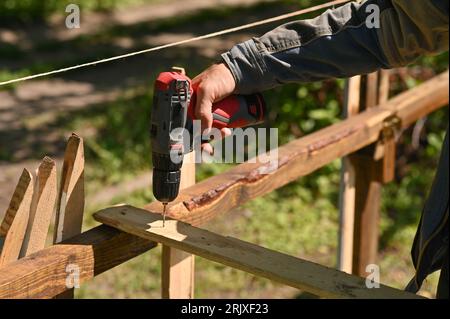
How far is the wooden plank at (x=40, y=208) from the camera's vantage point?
8.63 feet

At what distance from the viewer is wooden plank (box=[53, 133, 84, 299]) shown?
270cm

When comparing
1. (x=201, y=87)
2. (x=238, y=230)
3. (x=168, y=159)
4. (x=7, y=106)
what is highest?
(x=201, y=87)

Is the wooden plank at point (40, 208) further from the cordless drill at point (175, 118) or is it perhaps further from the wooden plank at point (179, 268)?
the wooden plank at point (179, 268)

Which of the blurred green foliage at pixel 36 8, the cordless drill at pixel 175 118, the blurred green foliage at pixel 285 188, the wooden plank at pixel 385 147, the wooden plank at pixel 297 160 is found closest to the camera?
the cordless drill at pixel 175 118

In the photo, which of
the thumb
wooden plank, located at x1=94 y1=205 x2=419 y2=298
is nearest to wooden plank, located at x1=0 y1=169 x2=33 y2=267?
wooden plank, located at x1=94 y1=205 x2=419 y2=298

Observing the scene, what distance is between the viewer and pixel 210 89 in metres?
2.55

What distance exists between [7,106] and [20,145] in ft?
3.00

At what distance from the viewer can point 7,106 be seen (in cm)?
759

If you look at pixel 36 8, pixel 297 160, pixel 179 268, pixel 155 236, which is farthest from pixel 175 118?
pixel 36 8

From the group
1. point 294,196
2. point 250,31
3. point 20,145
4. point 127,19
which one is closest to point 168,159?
point 294,196

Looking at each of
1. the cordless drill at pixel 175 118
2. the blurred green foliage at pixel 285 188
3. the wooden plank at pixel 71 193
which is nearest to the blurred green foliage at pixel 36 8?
the blurred green foliage at pixel 285 188

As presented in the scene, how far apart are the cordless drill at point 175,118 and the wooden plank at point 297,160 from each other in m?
0.34

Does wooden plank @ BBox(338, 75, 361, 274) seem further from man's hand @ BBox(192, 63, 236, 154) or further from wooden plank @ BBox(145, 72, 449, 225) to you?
man's hand @ BBox(192, 63, 236, 154)
